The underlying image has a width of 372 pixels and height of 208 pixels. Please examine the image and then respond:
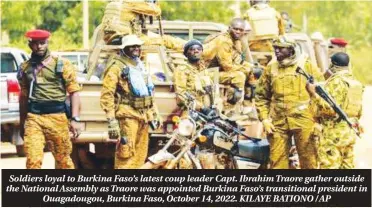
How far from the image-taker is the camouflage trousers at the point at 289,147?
12.0 metres

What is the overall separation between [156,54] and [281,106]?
2663 millimetres

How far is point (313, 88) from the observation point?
11734mm

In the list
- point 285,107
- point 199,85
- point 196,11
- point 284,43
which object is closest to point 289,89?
point 285,107

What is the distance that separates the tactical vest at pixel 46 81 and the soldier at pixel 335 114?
2414 millimetres

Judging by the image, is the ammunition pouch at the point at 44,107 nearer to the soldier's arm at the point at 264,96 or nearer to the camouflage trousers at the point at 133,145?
the camouflage trousers at the point at 133,145

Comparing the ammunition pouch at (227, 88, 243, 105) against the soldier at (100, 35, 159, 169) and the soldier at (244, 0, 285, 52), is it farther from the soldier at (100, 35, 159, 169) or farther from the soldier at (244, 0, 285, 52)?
the soldier at (244, 0, 285, 52)

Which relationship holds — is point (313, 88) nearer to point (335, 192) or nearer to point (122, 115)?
point (335, 192)

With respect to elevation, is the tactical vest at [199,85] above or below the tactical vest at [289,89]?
below

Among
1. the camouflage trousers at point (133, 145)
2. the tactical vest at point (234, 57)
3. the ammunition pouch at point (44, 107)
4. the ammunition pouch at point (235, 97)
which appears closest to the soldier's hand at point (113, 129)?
the camouflage trousers at point (133, 145)

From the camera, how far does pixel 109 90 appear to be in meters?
12.3

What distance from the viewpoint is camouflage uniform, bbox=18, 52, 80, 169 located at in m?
12.1

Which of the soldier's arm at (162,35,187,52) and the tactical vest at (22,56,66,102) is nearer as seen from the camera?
the tactical vest at (22,56,66,102)

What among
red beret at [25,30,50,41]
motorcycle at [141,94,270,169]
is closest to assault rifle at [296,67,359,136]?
motorcycle at [141,94,270,169]

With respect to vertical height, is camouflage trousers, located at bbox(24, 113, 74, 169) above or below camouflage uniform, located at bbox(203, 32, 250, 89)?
below
